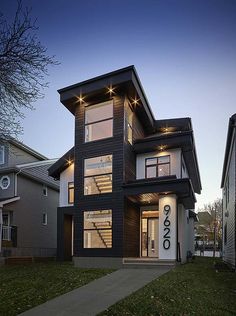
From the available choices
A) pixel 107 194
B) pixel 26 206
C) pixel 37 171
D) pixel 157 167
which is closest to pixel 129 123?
pixel 157 167

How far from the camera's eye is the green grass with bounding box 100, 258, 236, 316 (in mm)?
8078

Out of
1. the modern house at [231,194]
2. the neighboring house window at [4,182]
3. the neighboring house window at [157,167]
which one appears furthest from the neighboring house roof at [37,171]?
the modern house at [231,194]

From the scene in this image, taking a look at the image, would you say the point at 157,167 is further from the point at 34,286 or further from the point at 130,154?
the point at 34,286

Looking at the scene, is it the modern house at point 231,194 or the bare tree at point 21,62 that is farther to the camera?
the modern house at point 231,194

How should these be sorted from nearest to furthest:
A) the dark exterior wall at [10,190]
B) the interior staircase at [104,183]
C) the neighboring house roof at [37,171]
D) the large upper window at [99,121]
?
the interior staircase at [104,183], the large upper window at [99,121], the dark exterior wall at [10,190], the neighboring house roof at [37,171]

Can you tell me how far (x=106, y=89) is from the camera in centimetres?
1783

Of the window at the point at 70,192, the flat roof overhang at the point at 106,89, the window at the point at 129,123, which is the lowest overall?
the window at the point at 70,192

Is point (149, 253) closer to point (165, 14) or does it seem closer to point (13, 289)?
point (13, 289)

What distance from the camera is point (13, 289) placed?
1073 cm

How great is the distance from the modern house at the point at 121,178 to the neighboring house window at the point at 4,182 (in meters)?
8.25

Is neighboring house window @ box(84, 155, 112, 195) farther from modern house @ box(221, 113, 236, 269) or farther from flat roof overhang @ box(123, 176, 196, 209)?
modern house @ box(221, 113, 236, 269)

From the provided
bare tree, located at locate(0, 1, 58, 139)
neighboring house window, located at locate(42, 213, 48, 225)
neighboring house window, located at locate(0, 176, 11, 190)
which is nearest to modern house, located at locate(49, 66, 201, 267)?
neighboring house window, located at locate(0, 176, 11, 190)

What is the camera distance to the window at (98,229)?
17.2 metres

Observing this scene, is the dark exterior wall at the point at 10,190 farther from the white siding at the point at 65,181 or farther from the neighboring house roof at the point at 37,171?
the white siding at the point at 65,181
